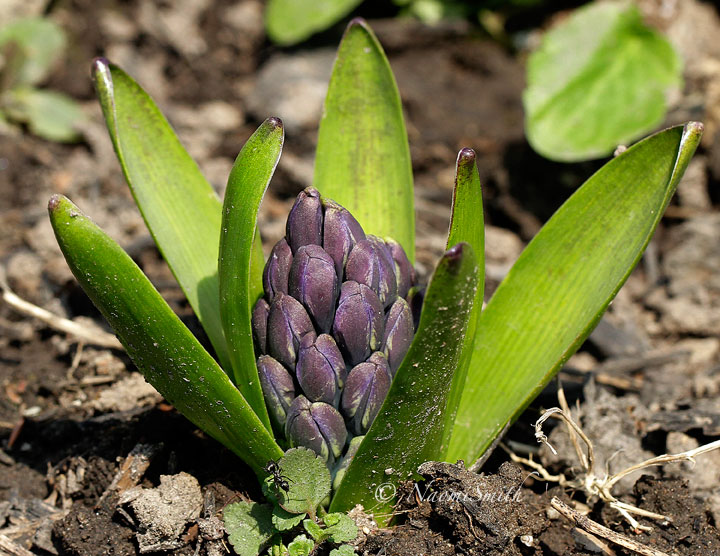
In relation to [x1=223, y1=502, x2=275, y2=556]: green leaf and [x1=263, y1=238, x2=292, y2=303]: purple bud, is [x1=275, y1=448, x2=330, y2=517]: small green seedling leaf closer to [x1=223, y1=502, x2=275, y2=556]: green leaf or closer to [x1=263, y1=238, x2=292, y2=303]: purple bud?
[x1=223, y1=502, x2=275, y2=556]: green leaf

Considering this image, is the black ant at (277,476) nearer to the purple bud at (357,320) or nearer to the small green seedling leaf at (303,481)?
the small green seedling leaf at (303,481)

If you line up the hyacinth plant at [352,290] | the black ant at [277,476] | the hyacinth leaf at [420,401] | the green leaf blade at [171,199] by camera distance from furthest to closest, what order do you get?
the green leaf blade at [171,199] < the black ant at [277,476] < the hyacinth plant at [352,290] < the hyacinth leaf at [420,401]

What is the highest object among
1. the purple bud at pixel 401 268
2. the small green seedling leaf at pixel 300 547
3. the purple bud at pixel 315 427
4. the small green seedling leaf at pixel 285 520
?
the purple bud at pixel 401 268

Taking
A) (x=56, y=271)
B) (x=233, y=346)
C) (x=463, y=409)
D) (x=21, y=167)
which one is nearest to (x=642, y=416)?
(x=463, y=409)

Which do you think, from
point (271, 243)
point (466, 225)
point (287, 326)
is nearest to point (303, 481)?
point (287, 326)

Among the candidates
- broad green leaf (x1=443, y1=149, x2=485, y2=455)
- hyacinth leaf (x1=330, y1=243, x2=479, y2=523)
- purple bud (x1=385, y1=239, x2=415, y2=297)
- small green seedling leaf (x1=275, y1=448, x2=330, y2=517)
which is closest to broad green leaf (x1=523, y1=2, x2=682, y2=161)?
purple bud (x1=385, y1=239, x2=415, y2=297)

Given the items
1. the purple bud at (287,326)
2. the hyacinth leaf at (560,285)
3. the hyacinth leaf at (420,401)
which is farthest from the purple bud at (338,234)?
the hyacinth leaf at (560,285)

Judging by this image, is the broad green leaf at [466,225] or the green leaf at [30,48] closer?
the broad green leaf at [466,225]
